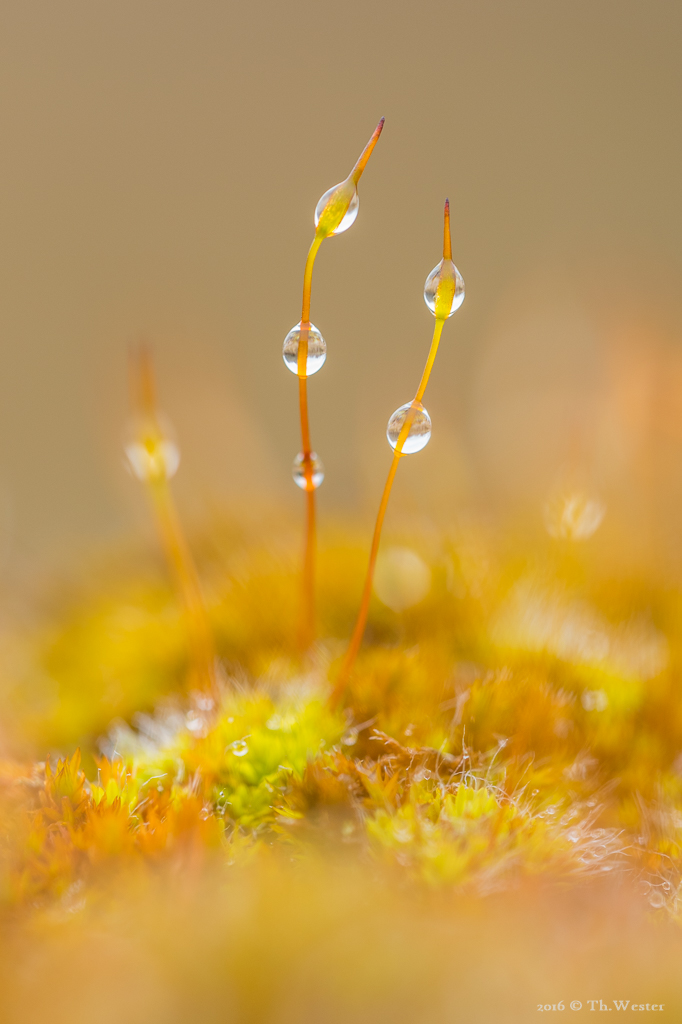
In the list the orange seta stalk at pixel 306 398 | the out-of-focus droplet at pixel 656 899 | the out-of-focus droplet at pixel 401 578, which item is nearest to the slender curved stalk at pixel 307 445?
the orange seta stalk at pixel 306 398

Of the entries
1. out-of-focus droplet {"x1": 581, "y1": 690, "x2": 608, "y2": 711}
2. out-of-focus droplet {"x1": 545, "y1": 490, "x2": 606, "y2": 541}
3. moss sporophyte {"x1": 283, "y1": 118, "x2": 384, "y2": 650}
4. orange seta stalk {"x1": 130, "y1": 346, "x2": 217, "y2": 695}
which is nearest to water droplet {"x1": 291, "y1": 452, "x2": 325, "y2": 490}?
moss sporophyte {"x1": 283, "y1": 118, "x2": 384, "y2": 650}

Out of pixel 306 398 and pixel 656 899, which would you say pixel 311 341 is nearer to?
pixel 306 398

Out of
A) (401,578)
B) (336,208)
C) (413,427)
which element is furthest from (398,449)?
(401,578)

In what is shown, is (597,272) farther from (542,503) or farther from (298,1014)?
(298,1014)

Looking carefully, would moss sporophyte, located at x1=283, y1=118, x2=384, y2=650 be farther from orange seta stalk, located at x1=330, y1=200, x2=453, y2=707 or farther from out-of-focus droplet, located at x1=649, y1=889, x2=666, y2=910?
out-of-focus droplet, located at x1=649, y1=889, x2=666, y2=910

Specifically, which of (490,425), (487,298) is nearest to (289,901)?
(490,425)

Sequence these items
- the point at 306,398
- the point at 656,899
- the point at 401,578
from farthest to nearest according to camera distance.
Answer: the point at 401,578 → the point at 306,398 → the point at 656,899
